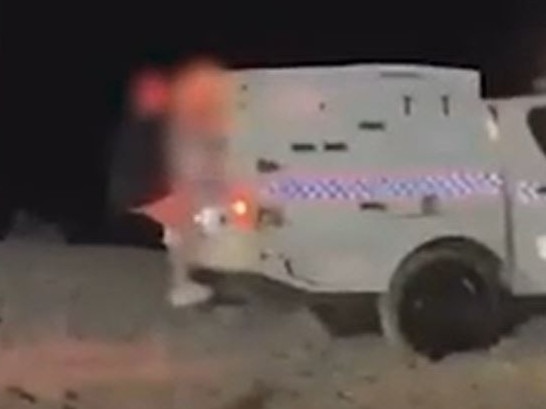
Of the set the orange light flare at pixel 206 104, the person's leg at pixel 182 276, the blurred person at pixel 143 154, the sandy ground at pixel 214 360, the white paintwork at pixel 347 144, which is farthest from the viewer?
the blurred person at pixel 143 154

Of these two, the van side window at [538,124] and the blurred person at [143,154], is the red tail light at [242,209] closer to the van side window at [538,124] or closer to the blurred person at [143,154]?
the blurred person at [143,154]

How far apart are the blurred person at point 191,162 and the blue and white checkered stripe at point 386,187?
0.42m

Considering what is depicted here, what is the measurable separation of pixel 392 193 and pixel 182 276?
1.61 metres

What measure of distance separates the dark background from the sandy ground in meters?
11.8

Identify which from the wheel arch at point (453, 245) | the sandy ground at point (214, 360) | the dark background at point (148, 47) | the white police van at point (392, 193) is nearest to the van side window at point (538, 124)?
the white police van at point (392, 193)

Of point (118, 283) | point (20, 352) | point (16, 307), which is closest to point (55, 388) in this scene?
point (20, 352)

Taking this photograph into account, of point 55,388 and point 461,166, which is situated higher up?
point 461,166

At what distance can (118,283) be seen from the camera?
19.1m

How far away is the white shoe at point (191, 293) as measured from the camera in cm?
1547

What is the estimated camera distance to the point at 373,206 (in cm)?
1498

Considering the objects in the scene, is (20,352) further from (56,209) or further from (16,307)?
(56,209)

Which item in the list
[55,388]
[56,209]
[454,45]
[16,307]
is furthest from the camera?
[454,45]

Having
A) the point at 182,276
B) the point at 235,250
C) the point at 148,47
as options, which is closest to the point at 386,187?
the point at 235,250

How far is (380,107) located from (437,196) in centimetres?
71
